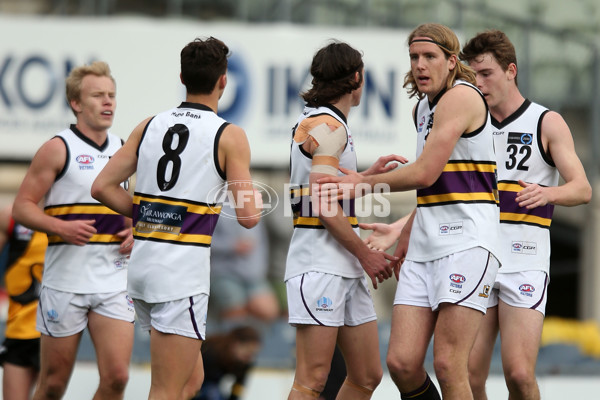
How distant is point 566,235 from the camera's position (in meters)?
15.6

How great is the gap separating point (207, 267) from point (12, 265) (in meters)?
2.55

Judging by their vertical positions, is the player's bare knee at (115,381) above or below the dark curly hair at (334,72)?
below

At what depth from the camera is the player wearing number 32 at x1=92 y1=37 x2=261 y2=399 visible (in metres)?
4.91

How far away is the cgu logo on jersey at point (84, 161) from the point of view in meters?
6.21

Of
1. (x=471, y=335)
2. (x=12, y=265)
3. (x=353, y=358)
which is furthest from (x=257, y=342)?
(x=471, y=335)

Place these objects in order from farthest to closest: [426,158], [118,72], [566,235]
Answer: [566,235] < [118,72] < [426,158]

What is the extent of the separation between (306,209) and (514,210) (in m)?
1.45

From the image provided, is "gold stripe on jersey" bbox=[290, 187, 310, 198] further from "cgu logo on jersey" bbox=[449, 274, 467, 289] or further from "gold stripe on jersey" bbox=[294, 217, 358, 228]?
"cgu logo on jersey" bbox=[449, 274, 467, 289]

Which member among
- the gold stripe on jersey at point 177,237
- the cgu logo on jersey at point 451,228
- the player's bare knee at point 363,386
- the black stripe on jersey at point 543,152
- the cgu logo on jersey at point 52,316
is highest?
the black stripe on jersey at point 543,152

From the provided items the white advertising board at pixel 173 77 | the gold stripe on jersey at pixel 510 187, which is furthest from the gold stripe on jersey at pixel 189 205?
the white advertising board at pixel 173 77

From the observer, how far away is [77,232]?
5.96 meters

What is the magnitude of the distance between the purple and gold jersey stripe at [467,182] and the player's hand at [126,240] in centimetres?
221

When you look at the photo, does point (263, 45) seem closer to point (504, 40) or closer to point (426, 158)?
point (504, 40)

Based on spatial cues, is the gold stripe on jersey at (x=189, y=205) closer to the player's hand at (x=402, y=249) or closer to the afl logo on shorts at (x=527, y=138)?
the player's hand at (x=402, y=249)
